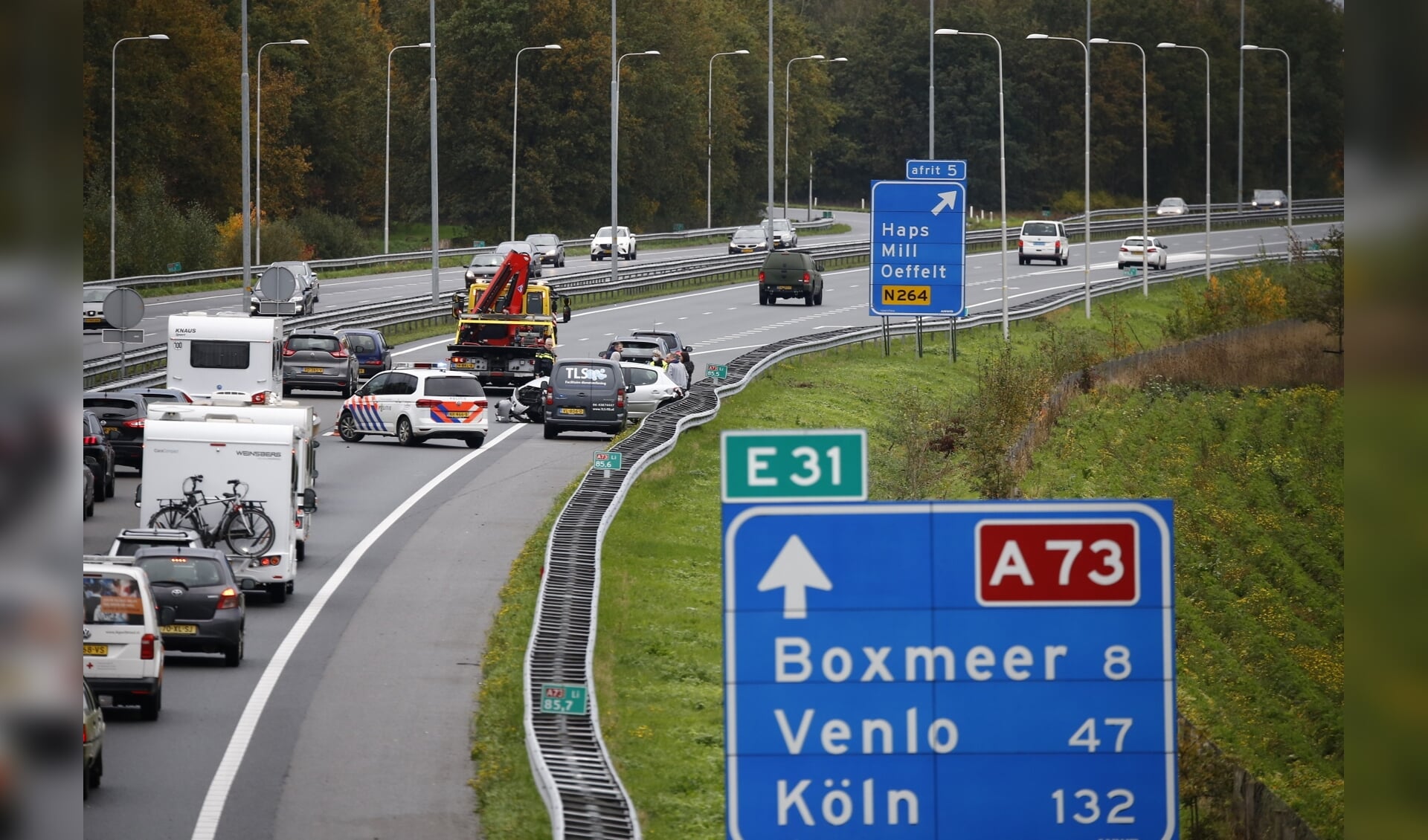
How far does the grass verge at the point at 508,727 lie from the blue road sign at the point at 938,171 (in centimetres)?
1798

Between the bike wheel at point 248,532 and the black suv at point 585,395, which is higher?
the black suv at point 585,395

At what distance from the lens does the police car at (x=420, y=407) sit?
41.5 meters

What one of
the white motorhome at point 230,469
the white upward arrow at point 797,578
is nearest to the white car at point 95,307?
the white motorhome at point 230,469

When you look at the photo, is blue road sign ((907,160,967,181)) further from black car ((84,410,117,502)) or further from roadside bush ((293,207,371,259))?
roadside bush ((293,207,371,259))

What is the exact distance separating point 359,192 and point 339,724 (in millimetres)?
103124

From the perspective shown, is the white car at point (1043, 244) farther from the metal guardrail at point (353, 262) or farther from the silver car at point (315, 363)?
the silver car at point (315, 363)

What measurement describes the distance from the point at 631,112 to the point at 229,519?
9279 centimetres

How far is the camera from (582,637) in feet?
72.8

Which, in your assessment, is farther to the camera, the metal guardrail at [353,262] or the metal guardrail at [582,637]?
the metal guardrail at [353,262]

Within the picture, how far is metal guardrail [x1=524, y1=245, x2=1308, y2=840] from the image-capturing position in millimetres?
14852

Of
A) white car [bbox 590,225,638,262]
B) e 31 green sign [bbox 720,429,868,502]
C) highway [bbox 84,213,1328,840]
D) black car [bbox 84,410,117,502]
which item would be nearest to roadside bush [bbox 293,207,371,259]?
white car [bbox 590,225,638,262]

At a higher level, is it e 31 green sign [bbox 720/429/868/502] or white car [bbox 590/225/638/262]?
white car [bbox 590/225/638/262]

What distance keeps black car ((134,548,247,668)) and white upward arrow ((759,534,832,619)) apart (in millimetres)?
16965
